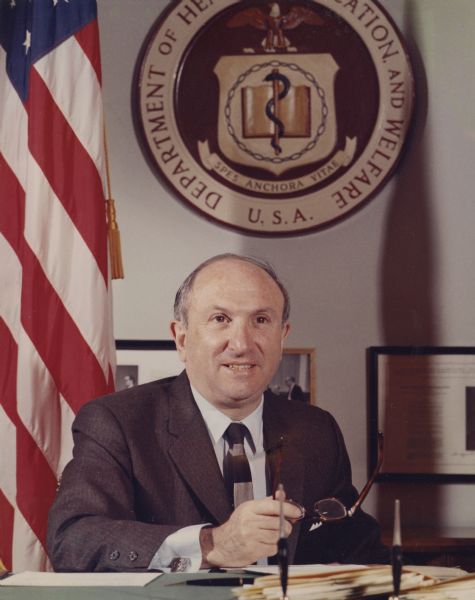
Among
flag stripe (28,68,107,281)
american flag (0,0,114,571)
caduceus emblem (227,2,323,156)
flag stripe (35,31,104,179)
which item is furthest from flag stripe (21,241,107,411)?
caduceus emblem (227,2,323,156)

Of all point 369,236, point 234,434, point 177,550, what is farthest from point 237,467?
point 369,236

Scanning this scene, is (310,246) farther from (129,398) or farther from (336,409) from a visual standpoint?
(129,398)

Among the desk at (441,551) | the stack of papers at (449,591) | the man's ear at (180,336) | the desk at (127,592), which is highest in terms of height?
the man's ear at (180,336)

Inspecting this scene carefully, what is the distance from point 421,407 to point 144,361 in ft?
3.82

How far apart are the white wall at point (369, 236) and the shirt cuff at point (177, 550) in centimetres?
183

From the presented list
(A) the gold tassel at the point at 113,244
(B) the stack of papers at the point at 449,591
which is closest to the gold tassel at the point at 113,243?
(A) the gold tassel at the point at 113,244

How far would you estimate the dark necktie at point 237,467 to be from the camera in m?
2.54

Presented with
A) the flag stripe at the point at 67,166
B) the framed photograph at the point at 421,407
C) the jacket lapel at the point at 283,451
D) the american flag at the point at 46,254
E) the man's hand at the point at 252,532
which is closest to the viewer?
the man's hand at the point at 252,532

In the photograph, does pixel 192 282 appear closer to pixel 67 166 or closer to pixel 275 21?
pixel 67 166

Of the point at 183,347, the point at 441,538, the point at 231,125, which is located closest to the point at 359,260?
the point at 231,125

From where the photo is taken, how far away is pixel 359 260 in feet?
12.8

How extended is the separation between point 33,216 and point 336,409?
4.84 ft

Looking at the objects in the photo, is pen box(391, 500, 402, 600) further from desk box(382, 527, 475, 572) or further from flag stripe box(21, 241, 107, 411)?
desk box(382, 527, 475, 572)

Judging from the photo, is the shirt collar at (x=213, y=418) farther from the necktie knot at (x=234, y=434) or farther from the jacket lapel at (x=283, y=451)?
the jacket lapel at (x=283, y=451)
